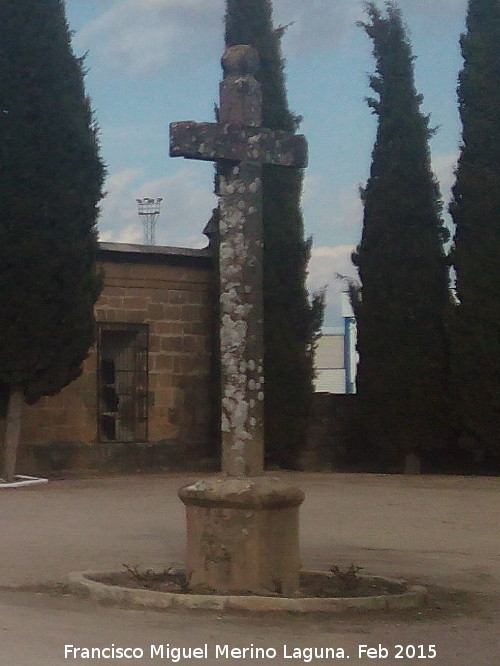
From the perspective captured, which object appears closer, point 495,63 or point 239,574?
point 239,574

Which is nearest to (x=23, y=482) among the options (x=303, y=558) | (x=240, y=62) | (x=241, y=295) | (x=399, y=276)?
(x=399, y=276)

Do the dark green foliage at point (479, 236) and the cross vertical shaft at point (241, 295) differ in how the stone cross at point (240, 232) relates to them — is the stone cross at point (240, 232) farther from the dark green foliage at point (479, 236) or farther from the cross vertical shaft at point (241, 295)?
the dark green foliage at point (479, 236)

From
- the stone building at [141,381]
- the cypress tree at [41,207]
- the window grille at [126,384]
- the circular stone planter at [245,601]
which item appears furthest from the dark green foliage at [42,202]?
the circular stone planter at [245,601]

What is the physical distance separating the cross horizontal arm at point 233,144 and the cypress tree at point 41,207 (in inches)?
312

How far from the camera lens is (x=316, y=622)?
6.60 metres

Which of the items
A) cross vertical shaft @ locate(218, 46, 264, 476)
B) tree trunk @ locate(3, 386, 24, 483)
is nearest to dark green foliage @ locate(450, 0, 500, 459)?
tree trunk @ locate(3, 386, 24, 483)

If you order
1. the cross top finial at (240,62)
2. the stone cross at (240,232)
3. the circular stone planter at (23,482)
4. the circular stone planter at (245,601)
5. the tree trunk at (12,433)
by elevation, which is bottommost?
the circular stone planter at (245,601)

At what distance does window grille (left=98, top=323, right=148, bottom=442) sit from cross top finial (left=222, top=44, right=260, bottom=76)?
10.5 metres


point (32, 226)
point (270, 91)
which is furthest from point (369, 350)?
point (32, 226)

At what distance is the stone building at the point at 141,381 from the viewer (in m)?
17.2

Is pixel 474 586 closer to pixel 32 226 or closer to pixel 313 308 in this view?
pixel 32 226

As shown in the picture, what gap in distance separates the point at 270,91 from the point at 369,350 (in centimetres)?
443

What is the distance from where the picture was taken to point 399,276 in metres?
18.5

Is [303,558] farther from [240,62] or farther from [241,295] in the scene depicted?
[240,62]
